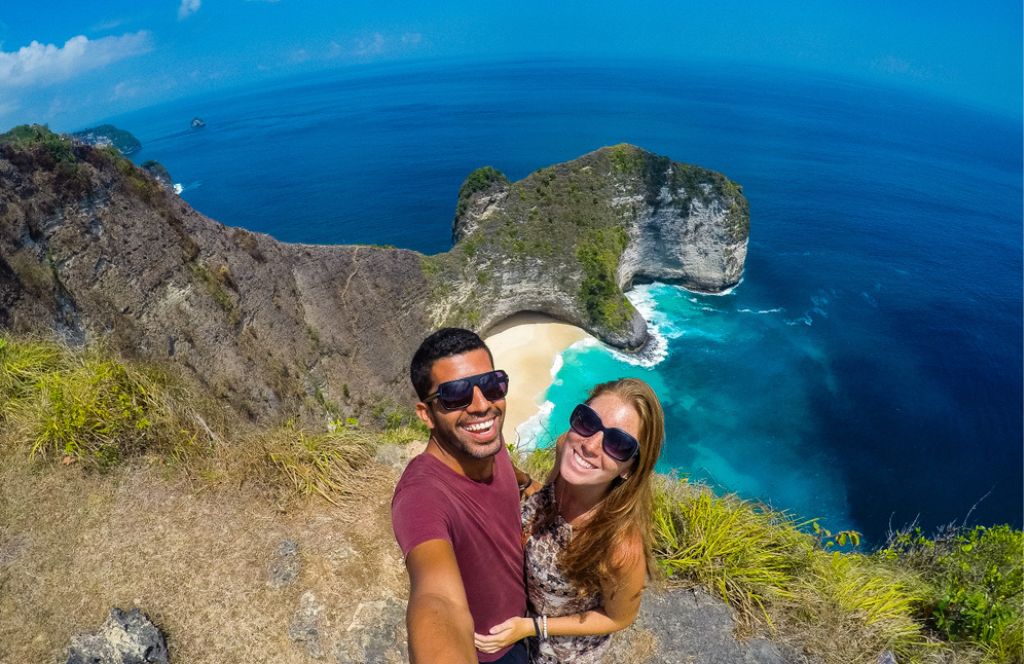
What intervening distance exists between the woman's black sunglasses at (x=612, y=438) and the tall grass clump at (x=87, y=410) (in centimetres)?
556

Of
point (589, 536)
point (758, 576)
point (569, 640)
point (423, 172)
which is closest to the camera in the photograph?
point (589, 536)

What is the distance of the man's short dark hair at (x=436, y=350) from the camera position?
309 centimetres

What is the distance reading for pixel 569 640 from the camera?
3.29m

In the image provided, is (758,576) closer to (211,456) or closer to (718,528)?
(718,528)

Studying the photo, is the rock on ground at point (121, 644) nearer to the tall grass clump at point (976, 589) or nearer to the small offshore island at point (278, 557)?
the small offshore island at point (278, 557)

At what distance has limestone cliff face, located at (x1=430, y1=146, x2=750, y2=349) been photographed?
3562 cm

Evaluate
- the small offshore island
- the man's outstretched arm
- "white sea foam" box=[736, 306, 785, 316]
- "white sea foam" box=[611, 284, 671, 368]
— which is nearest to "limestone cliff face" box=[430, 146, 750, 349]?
"white sea foam" box=[611, 284, 671, 368]

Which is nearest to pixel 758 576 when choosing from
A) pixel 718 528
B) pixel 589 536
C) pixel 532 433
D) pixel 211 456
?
pixel 718 528

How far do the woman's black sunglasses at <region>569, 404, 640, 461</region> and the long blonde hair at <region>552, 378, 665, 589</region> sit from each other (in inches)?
3.2

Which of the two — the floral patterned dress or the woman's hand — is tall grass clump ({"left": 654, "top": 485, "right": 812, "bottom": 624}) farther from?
the woman's hand

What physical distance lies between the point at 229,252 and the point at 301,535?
20.1 metres

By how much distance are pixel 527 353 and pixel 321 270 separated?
16.2 metres

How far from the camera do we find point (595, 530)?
291cm

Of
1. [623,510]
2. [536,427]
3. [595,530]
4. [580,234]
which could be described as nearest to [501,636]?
[595,530]
